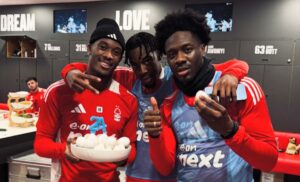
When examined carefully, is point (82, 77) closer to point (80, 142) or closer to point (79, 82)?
point (79, 82)

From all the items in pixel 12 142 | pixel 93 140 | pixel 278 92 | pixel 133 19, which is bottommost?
pixel 12 142

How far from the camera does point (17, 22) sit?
7.13 m

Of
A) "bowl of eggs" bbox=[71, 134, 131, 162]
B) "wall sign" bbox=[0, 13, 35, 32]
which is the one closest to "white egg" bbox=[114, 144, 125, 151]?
"bowl of eggs" bbox=[71, 134, 131, 162]

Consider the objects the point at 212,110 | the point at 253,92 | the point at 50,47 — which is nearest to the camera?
the point at 212,110

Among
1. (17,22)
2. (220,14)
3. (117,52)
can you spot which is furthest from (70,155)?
(17,22)

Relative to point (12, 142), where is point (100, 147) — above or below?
above

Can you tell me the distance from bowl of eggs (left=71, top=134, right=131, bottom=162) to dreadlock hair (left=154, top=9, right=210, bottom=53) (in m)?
0.49

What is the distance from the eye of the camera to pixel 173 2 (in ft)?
18.4

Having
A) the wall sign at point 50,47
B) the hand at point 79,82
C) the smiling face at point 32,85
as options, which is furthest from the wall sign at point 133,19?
the hand at point 79,82

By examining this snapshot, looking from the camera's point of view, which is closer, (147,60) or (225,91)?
(225,91)

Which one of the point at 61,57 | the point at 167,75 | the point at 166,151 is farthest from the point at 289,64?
the point at 61,57

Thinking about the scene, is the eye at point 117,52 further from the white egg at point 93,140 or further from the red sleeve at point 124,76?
the white egg at point 93,140

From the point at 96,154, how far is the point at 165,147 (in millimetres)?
287

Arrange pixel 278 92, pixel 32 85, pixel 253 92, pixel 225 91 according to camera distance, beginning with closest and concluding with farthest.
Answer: pixel 225 91 → pixel 253 92 → pixel 278 92 → pixel 32 85
